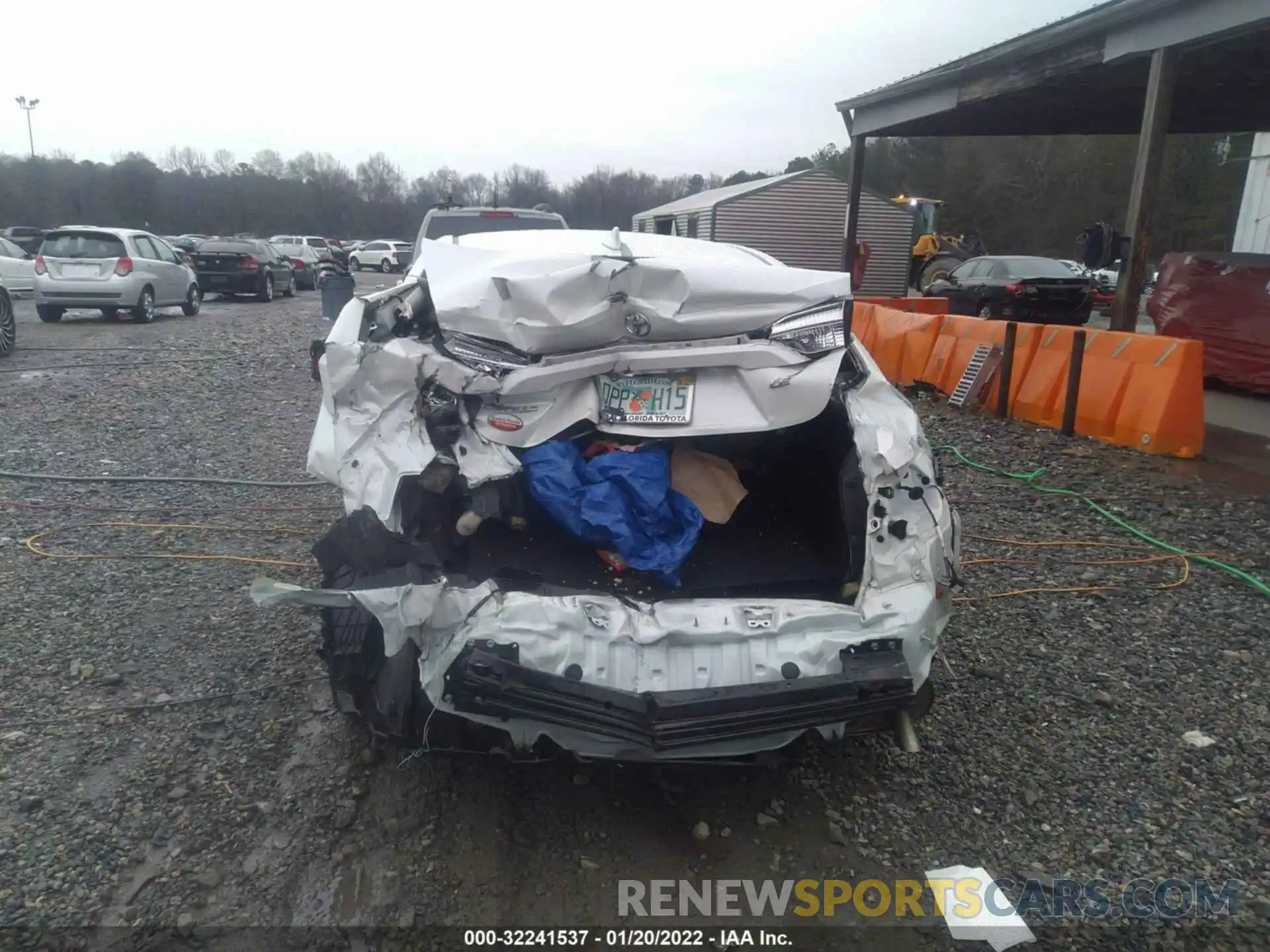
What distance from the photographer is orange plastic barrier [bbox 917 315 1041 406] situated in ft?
26.7

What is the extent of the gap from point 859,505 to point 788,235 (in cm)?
2353

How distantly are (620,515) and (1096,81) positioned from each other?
9480mm

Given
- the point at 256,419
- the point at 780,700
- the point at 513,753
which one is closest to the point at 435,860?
the point at 513,753

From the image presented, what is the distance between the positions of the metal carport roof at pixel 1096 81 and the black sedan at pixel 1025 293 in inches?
134

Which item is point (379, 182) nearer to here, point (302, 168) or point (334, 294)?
point (302, 168)

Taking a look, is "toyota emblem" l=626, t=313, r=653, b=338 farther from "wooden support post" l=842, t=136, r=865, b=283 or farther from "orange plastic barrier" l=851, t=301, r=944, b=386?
"wooden support post" l=842, t=136, r=865, b=283

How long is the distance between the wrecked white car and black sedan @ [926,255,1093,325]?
14311mm

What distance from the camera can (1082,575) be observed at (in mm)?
4754

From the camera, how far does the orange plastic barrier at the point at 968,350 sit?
8.13m

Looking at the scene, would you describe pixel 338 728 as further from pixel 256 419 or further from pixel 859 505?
pixel 256 419

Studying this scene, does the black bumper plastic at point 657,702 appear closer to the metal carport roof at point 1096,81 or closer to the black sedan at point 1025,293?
the metal carport roof at point 1096,81

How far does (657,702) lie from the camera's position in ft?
7.92

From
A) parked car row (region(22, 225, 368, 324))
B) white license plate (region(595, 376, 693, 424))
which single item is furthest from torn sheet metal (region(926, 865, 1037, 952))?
parked car row (region(22, 225, 368, 324))

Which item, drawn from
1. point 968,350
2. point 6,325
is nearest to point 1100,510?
point 968,350
